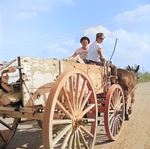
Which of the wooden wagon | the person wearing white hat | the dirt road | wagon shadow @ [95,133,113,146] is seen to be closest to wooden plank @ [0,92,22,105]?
the wooden wagon

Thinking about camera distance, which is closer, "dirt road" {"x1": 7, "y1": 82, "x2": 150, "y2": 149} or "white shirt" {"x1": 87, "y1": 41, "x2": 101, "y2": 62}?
"dirt road" {"x1": 7, "y1": 82, "x2": 150, "y2": 149}

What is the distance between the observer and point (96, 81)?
384 centimetres

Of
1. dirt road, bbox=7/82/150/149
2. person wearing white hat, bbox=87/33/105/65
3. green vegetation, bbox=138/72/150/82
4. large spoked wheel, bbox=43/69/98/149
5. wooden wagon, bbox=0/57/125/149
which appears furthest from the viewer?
green vegetation, bbox=138/72/150/82

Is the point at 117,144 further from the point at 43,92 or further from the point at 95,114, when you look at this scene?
the point at 43,92

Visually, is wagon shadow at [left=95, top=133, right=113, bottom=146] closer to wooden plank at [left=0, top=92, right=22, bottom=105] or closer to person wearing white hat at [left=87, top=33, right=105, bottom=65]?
person wearing white hat at [left=87, top=33, right=105, bottom=65]

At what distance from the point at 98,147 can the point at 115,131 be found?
0.65m

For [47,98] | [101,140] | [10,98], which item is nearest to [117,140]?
[101,140]

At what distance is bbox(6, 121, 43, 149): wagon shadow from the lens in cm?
374

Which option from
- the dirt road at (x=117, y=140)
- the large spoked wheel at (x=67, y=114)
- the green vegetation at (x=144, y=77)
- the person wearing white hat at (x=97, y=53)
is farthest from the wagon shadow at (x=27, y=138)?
the green vegetation at (x=144, y=77)

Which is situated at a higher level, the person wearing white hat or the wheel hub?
the person wearing white hat

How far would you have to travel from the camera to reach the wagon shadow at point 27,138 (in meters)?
3.74

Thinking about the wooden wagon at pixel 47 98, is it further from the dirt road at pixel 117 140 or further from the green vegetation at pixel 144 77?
the green vegetation at pixel 144 77

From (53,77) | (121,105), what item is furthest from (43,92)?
(121,105)

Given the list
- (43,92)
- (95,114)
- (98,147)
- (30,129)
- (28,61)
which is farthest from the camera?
(30,129)
